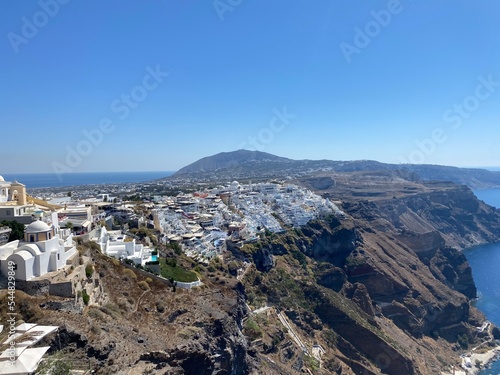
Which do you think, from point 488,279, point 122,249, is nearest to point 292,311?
point 122,249

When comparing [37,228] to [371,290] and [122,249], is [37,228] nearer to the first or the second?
[122,249]

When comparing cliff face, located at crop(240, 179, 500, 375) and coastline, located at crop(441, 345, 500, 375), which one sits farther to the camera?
coastline, located at crop(441, 345, 500, 375)

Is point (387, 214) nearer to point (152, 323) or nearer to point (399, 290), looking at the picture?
point (399, 290)

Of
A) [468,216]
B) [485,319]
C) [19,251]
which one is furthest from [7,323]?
[468,216]

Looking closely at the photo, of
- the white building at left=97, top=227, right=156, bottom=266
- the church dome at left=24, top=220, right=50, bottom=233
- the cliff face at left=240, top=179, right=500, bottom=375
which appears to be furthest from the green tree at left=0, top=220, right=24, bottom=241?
the cliff face at left=240, top=179, right=500, bottom=375

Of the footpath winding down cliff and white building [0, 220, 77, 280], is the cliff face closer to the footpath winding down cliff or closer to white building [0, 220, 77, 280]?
the footpath winding down cliff
